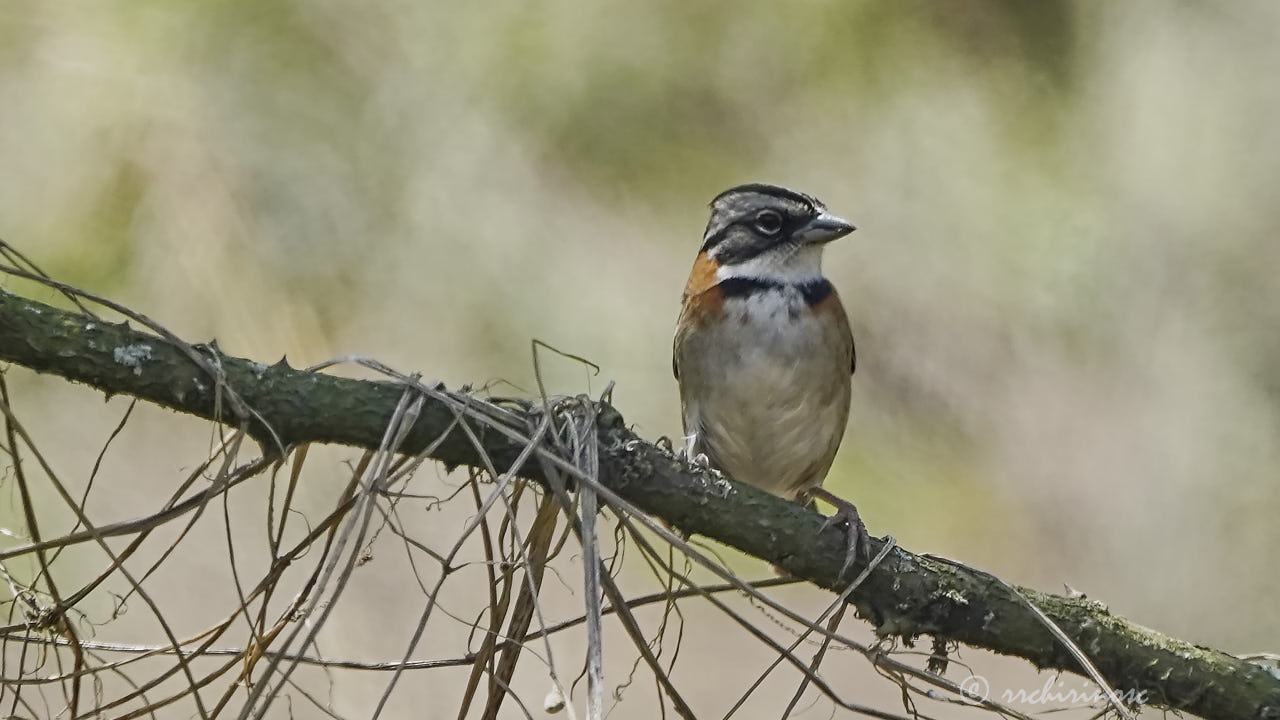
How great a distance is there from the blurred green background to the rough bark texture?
1767 millimetres

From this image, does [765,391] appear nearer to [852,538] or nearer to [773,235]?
[773,235]

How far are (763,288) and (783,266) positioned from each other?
0.31 ft

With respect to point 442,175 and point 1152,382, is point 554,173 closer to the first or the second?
point 442,175

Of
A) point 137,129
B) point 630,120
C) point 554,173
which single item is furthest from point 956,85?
point 137,129

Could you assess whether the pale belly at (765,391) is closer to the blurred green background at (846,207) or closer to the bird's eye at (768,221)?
the bird's eye at (768,221)

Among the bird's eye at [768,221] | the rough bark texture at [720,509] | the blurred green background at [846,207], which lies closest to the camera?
the rough bark texture at [720,509]

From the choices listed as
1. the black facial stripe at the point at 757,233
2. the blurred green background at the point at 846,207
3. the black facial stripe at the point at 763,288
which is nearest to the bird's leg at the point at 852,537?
the black facial stripe at the point at 763,288

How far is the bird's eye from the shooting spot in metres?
3.92

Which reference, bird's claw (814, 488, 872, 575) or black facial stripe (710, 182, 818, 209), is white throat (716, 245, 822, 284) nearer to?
black facial stripe (710, 182, 818, 209)

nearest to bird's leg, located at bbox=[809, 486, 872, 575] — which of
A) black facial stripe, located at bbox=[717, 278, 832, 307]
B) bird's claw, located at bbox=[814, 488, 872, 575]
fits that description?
bird's claw, located at bbox=[814, 488, 872, 575]

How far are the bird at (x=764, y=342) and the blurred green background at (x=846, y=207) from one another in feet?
1.70

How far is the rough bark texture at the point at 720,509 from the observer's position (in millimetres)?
2045

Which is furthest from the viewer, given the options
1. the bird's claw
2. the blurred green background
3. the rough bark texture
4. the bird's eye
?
the blurred green background

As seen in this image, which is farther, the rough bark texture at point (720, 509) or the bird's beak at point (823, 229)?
the bird's beak at point (823, 229)
